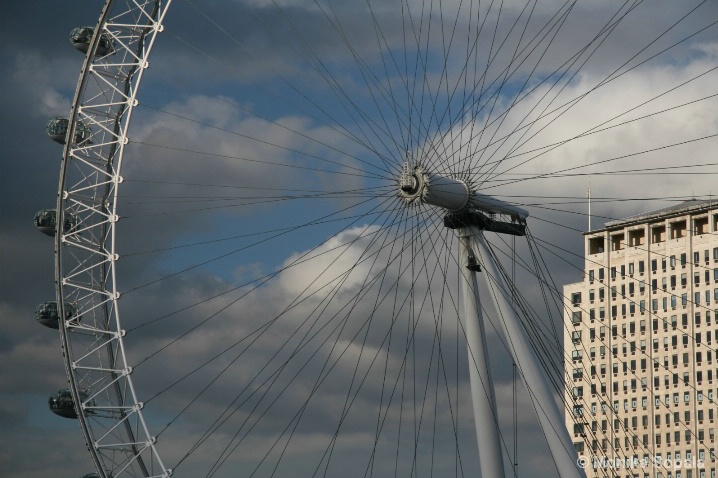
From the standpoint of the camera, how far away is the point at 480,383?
5191 cm

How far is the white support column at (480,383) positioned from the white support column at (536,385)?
899 mm

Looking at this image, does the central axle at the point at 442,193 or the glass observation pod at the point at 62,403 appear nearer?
the central axle at the point at 442,193

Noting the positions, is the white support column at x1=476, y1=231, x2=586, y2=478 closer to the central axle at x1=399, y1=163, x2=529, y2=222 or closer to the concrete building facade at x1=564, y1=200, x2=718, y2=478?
the central axle at x1=399, y1=163, x2=529, y2=222

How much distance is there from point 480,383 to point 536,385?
82.0 inches

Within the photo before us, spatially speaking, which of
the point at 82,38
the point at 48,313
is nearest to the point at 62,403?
the point at 48,313

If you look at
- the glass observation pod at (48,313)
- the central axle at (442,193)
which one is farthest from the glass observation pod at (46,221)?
the central axle at (442,193)

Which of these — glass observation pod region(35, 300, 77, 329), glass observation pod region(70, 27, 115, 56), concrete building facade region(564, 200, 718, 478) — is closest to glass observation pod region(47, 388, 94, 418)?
glass observation pod region(35, 300, 77, 329)

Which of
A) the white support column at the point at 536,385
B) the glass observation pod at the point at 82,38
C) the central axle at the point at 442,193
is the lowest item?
the white support column at the point at 536,385

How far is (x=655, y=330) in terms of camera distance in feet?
488

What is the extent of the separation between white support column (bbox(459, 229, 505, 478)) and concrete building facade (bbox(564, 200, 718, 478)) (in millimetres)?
89112

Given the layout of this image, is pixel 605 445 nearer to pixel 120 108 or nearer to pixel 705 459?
pixel 705 459

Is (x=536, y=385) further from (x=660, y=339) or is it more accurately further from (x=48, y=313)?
(x=660, y=339)

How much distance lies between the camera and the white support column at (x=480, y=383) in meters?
51.5

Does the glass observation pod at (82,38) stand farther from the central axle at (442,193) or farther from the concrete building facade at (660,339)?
the concrete building facade at (660,339)
